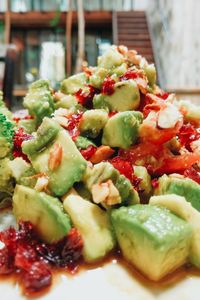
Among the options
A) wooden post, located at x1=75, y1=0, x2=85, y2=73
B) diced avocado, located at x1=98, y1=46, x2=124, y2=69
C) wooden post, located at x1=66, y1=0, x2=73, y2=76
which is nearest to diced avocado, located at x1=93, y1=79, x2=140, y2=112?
diced avocado, located at x1=98, y1=46, x2=124, y2=69

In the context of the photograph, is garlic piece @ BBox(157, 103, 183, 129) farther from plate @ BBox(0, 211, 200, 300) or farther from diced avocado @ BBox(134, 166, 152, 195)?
plate @ BBox(0, 211, 200, 300)

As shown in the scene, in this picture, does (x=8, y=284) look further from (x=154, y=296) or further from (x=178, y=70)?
(x=178, y=70)

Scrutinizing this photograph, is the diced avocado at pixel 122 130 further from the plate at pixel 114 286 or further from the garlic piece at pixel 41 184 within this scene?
the plate at pixel 114 286

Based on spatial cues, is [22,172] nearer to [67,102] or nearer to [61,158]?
[61,158]

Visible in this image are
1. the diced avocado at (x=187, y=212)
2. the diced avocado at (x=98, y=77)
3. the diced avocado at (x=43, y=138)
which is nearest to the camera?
the diced avocado at (x=187, y=212)

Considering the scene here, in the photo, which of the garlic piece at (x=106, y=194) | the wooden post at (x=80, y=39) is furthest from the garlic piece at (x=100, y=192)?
the wooden post at (x=80, y=39)

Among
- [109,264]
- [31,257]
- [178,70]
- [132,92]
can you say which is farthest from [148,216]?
[178,70]

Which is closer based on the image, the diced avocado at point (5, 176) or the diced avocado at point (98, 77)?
the diced avocado at point (5, 176)

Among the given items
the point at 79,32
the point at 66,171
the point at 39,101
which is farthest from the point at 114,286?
the point at 79,32
